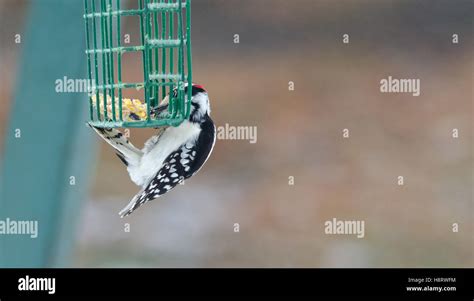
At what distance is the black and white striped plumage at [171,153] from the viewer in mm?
3434

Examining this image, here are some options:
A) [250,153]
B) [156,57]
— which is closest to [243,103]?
[250,153]

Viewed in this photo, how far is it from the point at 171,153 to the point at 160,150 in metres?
0.05

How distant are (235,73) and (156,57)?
558cm

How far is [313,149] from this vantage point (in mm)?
8438

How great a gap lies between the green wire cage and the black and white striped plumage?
0.70 ft
